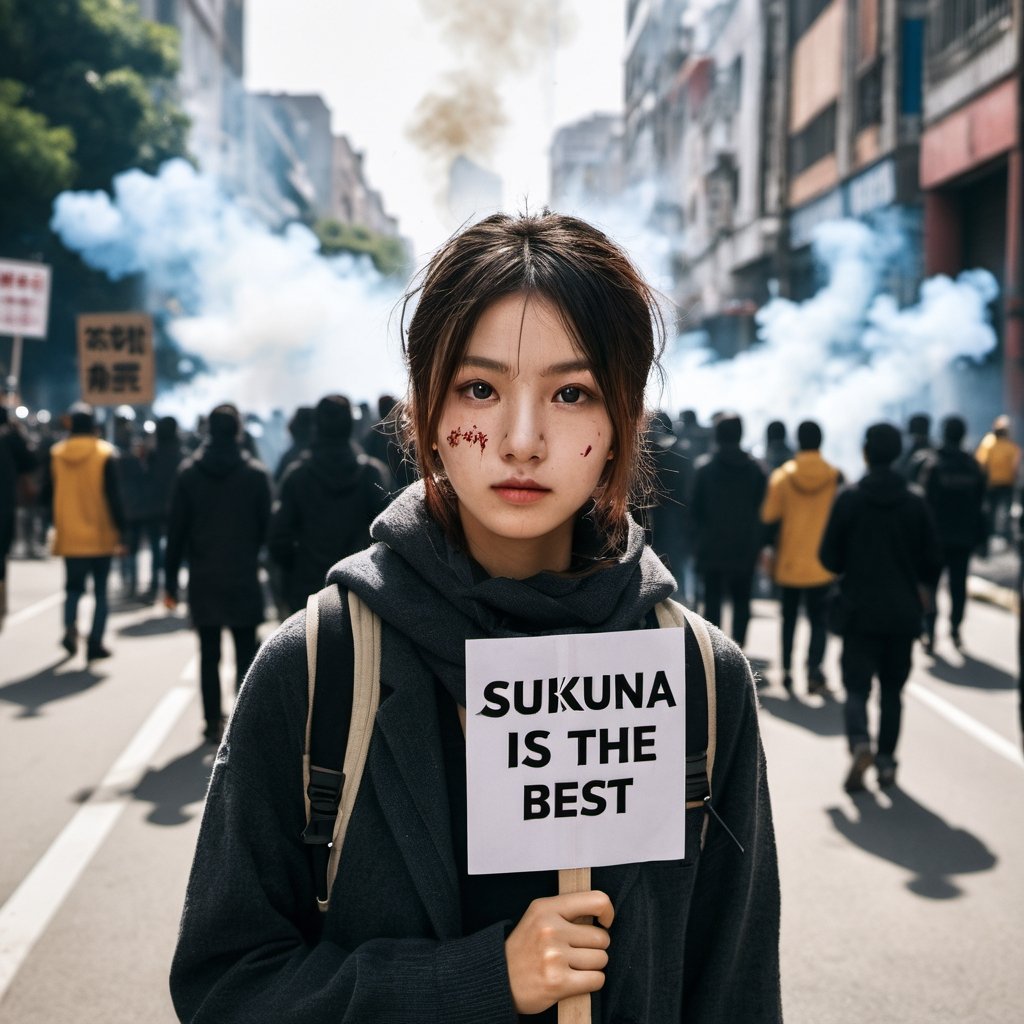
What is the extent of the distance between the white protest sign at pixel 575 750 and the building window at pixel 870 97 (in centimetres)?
3033

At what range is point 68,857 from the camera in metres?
5.71

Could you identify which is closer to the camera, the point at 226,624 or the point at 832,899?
the point at 832,899

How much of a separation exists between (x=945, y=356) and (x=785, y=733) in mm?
18272

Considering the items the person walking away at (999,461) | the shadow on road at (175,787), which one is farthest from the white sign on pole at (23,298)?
the shadow on road at (175,787)

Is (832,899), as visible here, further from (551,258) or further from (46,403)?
(46,403)

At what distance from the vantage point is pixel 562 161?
144250mm

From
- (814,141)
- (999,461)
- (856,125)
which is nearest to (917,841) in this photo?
(999,461)

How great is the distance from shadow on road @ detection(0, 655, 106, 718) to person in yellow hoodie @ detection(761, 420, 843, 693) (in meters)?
4.99

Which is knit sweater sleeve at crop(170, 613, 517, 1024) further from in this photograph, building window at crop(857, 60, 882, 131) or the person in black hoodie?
building window at crop(857, 60, 882, 131)

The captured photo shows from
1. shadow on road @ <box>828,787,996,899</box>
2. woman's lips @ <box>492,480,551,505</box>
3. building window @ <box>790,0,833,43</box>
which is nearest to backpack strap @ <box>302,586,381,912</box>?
woman's lips @ <box>492,480,551,505</box>

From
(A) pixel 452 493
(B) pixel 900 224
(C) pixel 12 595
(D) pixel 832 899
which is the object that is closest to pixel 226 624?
(D) pixel 832 899

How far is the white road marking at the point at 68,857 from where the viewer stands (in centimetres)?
479

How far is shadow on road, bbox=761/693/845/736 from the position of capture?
848 cm

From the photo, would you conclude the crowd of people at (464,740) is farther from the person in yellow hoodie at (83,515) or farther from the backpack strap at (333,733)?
the person in yellow hoodie at (83,515)
